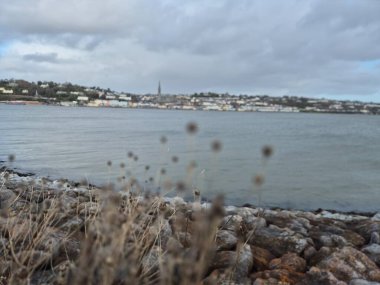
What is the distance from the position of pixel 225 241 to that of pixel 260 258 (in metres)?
0.69

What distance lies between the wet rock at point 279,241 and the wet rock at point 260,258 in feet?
1.37

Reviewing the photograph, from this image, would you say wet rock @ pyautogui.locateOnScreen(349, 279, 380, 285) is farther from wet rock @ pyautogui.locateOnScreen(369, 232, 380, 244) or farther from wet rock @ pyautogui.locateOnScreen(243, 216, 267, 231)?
wet rock @ pyautogui.locateOnScreen(369, 232, 380, 244)

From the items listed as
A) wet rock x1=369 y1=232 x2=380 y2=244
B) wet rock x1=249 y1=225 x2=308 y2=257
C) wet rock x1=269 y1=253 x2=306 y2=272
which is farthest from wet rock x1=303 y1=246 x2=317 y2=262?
wet rock x1=369 y1=232 x2=380 y2=244

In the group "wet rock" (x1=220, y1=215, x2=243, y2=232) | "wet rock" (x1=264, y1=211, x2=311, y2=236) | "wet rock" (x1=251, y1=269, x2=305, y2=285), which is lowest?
"wet rock" (x1=264, y1=211, x2=311, y2=236)

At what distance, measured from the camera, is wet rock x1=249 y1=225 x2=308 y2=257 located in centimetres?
860

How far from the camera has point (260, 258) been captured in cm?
783

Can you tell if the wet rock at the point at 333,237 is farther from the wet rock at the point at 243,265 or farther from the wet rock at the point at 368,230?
the wet rock at the point at 243,265

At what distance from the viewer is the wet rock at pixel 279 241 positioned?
28.2 ft

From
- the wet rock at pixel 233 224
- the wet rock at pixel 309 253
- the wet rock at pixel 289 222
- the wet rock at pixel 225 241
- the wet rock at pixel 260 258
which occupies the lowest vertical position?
the wet rock at pixel 289 222

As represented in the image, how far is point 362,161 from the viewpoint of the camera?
116 ft

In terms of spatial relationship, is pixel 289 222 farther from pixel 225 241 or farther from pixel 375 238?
pixel 225 241

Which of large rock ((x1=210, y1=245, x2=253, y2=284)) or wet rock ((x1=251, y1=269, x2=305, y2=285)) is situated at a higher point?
large rock ((x1=210, y1=245, x2=253, y2=284))

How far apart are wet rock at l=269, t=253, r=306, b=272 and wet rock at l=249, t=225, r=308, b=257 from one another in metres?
0.63

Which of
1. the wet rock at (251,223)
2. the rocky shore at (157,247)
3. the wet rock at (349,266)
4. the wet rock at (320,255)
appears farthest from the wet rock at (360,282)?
the wet rock at (251,223)
